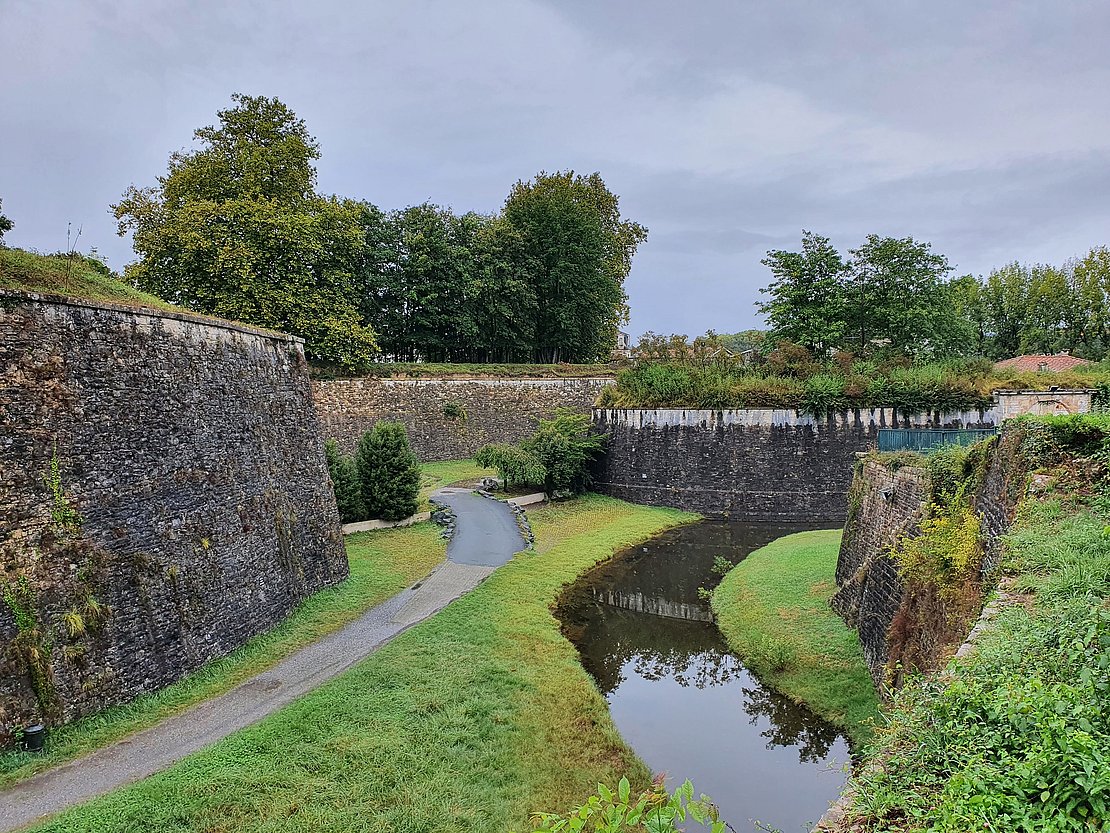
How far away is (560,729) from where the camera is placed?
8.25 meters

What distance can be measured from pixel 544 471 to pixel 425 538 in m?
6.77

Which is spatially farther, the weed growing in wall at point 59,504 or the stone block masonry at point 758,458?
the stone block masonry at point 758,458

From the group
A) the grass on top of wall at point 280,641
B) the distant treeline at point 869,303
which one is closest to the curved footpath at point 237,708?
the grass on top of wall at point 280,641

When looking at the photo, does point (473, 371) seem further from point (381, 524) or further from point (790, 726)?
point (790, 726)

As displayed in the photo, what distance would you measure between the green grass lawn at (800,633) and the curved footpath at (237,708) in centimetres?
578

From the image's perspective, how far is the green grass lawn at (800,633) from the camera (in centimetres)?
883

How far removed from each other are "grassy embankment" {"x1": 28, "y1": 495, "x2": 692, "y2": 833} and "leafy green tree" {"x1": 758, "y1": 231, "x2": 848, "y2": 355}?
64.8 feet

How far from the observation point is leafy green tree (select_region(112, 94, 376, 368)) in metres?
21.0

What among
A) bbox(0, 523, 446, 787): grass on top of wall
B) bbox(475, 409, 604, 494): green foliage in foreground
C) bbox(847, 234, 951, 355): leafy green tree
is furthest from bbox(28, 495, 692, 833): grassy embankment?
bbox(847, 234, 951, 355): leafy green tree

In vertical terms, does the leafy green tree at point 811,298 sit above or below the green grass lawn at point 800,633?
above

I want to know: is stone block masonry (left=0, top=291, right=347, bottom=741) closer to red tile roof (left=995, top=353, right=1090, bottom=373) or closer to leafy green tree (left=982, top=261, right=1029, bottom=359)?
red tile roof (left=995, top=353, right=1090, bottom=373)

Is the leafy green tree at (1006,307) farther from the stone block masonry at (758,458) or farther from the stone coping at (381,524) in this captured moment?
the stone coping at (381,524)

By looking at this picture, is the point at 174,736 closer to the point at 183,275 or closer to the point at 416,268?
the point at 183,275

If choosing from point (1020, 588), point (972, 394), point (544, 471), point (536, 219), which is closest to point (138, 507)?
point (1020, 588)
